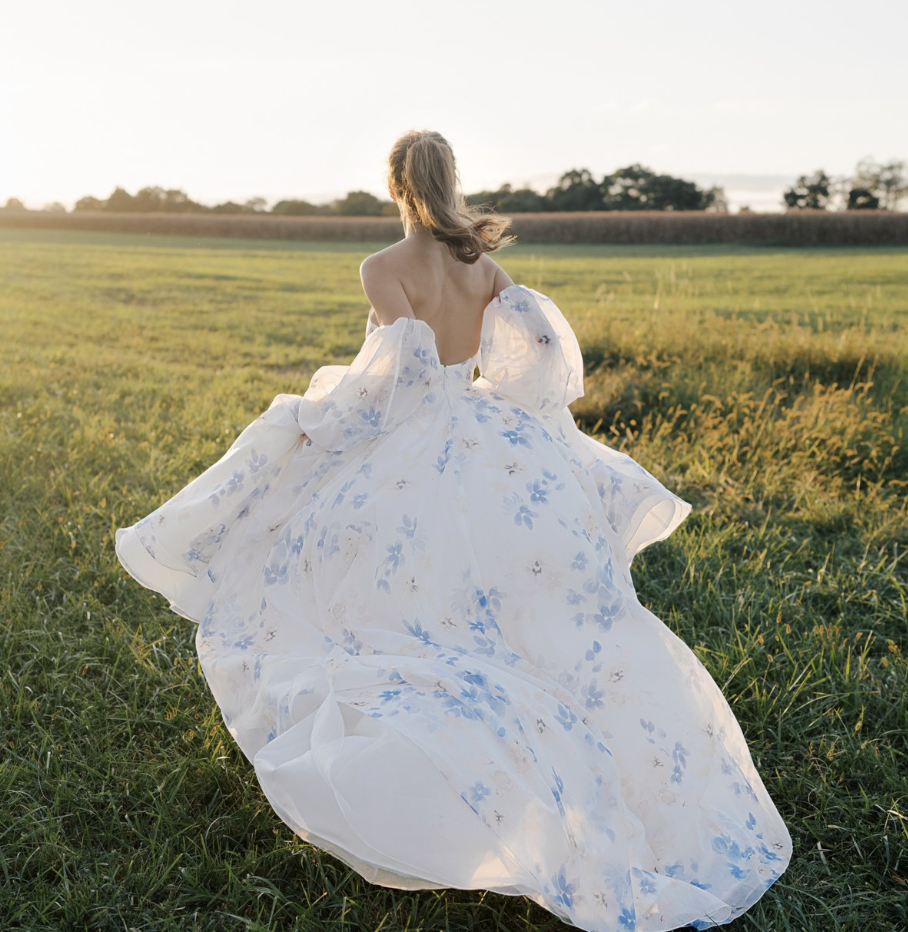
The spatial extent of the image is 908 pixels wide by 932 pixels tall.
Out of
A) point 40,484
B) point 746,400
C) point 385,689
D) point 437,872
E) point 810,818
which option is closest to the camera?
point 437,872

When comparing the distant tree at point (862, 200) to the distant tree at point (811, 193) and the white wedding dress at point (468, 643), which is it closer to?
the distant tree at point (811, 193)

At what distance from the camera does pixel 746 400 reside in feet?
24.0

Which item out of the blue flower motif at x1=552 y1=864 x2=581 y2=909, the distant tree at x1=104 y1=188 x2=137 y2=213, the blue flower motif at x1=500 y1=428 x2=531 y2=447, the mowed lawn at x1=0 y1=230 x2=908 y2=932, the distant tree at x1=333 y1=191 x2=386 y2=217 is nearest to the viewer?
the blue flower motif at x1=552 y1=864 x2=581 y2=909

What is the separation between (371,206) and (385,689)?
115 ft

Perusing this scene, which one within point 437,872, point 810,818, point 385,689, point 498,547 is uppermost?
point 498,547

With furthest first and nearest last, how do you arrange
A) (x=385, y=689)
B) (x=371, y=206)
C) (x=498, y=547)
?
(x=371, y=206) → (x=498, y=547) → (x=385, y=689)

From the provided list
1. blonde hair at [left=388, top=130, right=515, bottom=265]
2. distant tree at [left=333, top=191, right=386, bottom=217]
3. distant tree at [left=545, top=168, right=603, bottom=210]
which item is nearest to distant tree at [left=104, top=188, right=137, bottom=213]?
distant tree at [left=333, top=191, right=386, bottom=217]

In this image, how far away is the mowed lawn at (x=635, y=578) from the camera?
2.85 m

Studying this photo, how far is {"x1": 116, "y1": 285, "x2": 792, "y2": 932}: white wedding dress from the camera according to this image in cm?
240

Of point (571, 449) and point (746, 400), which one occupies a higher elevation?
point (571, 449)

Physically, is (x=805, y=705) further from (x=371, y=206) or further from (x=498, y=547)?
(x=371, y=206)

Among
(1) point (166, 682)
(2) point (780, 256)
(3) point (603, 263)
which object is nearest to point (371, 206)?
(3) point (603, 263)

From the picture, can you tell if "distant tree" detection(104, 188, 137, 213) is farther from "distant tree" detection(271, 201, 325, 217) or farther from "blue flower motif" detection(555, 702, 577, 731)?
"blue flower motif" detection(555, 702, 577, 731)

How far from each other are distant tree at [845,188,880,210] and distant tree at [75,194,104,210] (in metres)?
30.1
